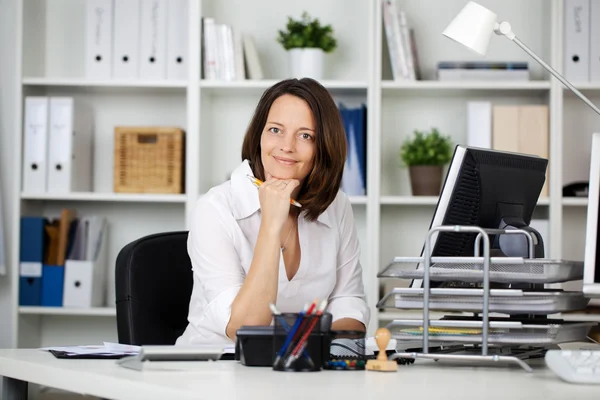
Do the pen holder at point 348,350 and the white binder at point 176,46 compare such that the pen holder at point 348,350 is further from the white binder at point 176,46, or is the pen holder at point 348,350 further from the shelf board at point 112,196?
the white binder at point 176,46

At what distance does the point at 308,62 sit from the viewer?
330cm

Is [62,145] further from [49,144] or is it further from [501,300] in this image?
[501,300]

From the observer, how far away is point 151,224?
355 centimetres

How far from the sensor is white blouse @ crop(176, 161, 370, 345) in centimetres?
181

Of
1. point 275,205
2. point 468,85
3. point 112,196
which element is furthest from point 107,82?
point 275,205

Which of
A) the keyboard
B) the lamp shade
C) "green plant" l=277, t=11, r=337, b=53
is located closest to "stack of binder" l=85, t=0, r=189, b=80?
"green plant" l=277, t=11, r=337, b=53

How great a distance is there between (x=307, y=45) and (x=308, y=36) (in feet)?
0.12

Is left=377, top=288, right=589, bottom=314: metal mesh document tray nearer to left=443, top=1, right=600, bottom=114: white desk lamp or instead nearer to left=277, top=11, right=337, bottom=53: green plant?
left=443, top=1, right=600, bottom=114: white desk lamp

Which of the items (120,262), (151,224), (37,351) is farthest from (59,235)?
(37,351)

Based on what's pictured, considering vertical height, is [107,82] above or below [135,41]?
below

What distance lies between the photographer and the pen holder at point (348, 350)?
1.33m

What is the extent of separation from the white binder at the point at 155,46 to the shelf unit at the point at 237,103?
→ 69mm

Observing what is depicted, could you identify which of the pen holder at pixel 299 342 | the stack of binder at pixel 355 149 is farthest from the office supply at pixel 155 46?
the pen holder at pixel 299 342

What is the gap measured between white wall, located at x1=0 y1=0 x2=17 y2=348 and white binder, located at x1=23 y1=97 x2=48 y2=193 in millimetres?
222
